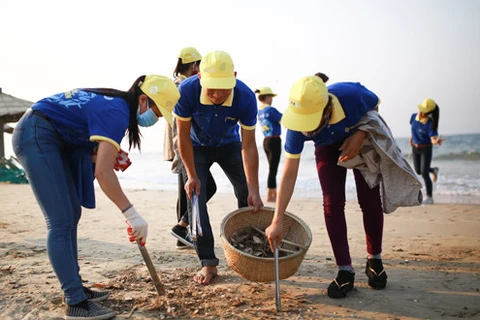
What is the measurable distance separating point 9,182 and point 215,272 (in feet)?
35.4

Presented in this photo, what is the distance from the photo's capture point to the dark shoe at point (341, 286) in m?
3.04

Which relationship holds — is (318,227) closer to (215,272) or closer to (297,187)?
(215,272)

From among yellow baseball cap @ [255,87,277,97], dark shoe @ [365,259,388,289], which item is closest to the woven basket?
dark shoe @ [365,259,388,289]

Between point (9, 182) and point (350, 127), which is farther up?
point (350, 127)

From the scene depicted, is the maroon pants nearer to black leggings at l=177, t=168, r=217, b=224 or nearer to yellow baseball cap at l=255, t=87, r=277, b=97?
black leggings at l=177, t=168, r=217, b=224

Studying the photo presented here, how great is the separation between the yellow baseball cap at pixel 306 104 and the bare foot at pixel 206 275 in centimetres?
140

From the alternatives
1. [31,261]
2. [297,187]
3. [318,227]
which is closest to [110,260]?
[31,261]

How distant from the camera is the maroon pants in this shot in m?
3.14

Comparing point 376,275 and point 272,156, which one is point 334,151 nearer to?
point 376,275

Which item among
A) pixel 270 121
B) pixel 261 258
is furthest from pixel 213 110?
pixel 270 121

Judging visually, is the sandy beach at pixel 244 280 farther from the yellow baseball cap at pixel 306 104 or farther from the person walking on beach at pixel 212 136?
the yellow baseball cap at pixel 306 104

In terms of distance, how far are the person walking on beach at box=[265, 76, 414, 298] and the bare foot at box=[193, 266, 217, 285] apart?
81 cm

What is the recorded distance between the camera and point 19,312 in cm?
280

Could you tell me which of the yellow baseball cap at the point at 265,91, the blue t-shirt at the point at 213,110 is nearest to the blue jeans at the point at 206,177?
the blue t-shirt at the point at 213,110
